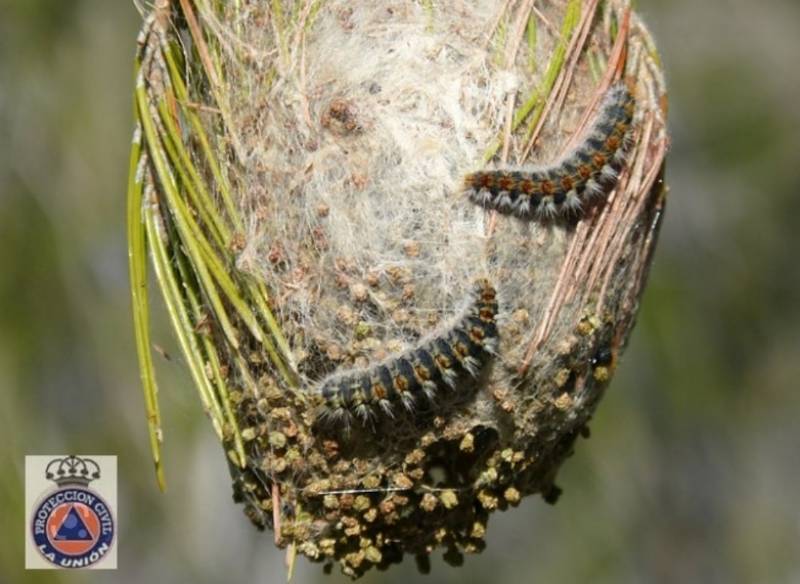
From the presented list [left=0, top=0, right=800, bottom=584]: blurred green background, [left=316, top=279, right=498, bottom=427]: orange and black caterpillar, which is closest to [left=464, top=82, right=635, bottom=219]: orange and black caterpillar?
[left=316, top=279, right=498, bottom=427]: orange and black caterpillar

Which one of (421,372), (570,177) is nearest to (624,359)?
(570,177)

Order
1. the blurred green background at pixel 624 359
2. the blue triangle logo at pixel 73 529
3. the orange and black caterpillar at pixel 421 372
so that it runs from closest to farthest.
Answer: the orange and black caterpillar at pixel 421 372, the blue triangle logo at pixel 73 529, the blurred green background at pixel 624 359

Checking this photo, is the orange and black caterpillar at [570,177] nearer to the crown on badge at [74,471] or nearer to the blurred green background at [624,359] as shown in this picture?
the crown on badge at [74,471]

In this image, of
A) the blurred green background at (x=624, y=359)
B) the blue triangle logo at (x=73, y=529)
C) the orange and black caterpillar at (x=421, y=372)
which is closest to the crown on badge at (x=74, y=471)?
the blue triangle logo at (x=73, y=529)

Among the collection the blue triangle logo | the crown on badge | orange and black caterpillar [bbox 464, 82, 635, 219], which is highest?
orange and black caterpillar [bbox 464, 82, 635, 219]

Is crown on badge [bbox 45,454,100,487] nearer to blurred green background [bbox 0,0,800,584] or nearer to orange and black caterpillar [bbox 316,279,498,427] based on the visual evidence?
orange and black caterpillar [bbox 316,279,498,427]
